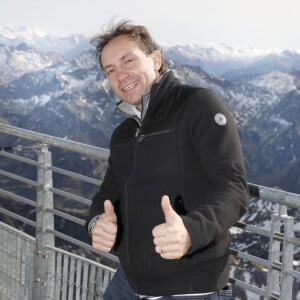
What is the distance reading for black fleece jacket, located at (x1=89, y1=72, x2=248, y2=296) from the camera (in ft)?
4.98

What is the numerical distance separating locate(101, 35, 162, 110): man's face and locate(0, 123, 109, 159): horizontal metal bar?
3.29 feet

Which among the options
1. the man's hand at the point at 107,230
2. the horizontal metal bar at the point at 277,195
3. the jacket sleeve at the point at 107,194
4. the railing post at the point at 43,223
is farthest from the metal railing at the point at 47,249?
the man's hand at the point at 107,230

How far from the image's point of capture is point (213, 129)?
1.55m

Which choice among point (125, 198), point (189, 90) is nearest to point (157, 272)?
point (125, 198)

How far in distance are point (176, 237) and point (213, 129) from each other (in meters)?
0.42

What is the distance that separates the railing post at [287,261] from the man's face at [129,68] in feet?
3.02

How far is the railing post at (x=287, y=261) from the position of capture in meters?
2.26

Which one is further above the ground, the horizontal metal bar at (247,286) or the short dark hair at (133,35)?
the short dark hair at (133,35)

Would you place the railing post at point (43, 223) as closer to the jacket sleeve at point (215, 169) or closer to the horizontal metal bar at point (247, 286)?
the horizontal metal bar at point (247, 286)

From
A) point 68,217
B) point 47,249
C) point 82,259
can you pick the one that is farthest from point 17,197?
point 82,259

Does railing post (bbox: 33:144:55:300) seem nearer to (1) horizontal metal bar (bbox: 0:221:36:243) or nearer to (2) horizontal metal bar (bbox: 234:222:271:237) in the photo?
(1) horizontal metal bar (bbox: 0:221:36:243)

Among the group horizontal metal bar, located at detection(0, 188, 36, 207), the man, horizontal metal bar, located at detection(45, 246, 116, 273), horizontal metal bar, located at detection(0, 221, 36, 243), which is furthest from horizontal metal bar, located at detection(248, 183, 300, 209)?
horizontal metal bar, located at detection(0, 221, 36, 243)

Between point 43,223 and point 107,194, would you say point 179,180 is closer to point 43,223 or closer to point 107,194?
point 107,194

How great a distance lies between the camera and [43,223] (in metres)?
3.70
